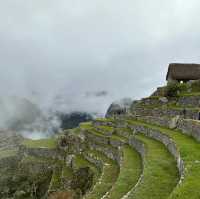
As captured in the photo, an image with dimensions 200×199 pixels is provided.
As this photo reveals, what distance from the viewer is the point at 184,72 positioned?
44.3m

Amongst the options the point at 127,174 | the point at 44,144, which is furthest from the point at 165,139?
the point at 44,144

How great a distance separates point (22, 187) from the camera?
117 ft

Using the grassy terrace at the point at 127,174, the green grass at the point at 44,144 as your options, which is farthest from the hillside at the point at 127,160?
the green grass at the point at 44,144

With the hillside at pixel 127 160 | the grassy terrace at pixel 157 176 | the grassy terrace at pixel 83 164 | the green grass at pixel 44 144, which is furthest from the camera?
the green grass at pixel 44 144

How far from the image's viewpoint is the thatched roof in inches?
1721

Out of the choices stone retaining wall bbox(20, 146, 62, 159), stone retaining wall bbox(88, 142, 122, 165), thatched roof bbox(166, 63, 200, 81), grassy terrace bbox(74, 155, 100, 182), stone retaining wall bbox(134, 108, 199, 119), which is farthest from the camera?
thatched roof bbox(166, 63, 200, 81)

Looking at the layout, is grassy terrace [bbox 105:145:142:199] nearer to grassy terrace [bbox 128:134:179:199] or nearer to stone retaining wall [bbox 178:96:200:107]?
grassy terrace [bbox 128:134:179:199]

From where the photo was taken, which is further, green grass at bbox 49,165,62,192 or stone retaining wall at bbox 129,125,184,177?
green grass at bbox 49,165,62,192

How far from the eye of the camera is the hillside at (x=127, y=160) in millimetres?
14398

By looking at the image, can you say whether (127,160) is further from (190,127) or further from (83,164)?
(83,164)

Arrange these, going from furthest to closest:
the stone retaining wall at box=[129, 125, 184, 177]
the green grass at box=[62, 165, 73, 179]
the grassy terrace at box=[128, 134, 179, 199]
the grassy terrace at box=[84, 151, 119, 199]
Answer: the green grass at box=[62, 165, 73, 179] → the grassy terrace at box=[84, 151, 119, 199] → the stone retaining wall at box=[129, 125, 184, 177] → the grassy terrace at box=[128, 134, 179, 199]

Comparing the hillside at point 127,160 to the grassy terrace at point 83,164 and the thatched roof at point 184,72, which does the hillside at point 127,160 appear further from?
the thatched roof at point 184,72

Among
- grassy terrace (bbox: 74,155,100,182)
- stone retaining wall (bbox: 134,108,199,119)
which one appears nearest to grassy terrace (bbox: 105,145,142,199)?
grassy terrace (bbox: 74,155,100,182)

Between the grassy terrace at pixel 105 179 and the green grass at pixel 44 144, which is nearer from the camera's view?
the grassy terrace at pixel 105 179
